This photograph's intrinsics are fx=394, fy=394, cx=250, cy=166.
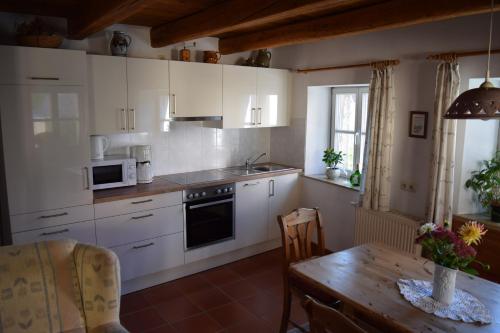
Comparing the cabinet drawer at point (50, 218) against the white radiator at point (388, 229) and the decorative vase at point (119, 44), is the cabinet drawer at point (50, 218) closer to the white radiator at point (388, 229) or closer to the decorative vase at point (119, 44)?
the decorative vase at point (119, 44)

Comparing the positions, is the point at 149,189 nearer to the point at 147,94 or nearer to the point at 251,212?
the point at 147,94

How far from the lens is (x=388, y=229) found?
12.0 feet

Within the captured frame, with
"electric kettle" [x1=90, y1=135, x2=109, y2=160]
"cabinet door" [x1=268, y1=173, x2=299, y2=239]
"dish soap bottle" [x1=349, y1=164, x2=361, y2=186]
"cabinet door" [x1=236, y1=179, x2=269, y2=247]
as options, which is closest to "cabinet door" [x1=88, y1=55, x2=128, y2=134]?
"electric kettle" [x1=90, y1=135, x2=109, y2=160]

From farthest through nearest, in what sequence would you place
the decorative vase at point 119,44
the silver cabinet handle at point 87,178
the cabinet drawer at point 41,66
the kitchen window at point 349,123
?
the kitchen window at point 349,123 → the decorative vase at point 119,44 → the silver cabinet handle at point 87,178 → the cabinet drawer at point 41,66

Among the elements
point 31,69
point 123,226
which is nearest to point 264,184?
point 123,226

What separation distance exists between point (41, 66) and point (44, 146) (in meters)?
0.59

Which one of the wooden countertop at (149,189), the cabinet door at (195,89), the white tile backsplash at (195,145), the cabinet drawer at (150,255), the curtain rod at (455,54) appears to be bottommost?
the cabinet drawer at (150,255)

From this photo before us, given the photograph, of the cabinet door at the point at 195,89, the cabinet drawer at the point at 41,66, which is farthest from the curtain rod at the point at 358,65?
the cabinet drawer at the point at 41,66

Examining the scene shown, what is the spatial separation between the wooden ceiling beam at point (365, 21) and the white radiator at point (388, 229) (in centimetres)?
167

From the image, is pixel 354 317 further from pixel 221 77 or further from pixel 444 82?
pixel 221 77

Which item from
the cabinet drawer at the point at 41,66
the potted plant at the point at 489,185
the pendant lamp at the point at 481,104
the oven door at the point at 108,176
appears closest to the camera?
the pendant lamp at the point at 481,104

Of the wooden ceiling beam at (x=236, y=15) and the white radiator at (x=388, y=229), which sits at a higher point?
the wooden ceiling beam at (x=236, y=15)

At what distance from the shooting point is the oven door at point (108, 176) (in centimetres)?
344

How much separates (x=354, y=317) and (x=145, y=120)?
2.44 meters
